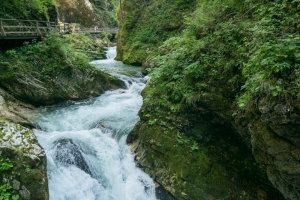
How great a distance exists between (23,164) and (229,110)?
498cm

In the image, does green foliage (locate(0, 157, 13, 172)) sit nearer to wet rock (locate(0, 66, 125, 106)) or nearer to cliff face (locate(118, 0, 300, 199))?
cliff face (locate(118, 0, 300, 199))

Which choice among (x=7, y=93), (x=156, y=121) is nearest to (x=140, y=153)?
(x=156, y=121)

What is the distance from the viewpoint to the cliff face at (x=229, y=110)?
11.2 ft

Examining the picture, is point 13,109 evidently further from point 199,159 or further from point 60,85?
point 199,159

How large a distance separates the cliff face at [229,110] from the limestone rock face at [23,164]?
2.90 metres

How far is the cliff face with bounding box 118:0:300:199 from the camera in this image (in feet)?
11.2

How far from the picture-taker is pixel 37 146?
15.8ft

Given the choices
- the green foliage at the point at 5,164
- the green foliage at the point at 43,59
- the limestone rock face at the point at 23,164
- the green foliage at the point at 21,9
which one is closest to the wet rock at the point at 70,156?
the limestone rock face at the point at 23,164

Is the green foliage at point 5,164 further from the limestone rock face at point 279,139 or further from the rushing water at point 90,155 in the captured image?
the limestone rock face at point 279,139

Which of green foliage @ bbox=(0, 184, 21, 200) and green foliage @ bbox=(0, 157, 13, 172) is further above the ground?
green foliage @ bbox=(0, 157, 13, 172)

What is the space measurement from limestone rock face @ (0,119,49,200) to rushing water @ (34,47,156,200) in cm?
119

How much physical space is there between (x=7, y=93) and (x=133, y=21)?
1585 centimetres

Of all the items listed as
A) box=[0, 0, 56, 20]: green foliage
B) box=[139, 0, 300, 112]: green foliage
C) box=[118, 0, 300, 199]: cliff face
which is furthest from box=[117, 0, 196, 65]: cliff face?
box=[118, 0, 300, 199]: cliff face

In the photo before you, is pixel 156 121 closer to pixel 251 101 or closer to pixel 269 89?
pixel 251 101
